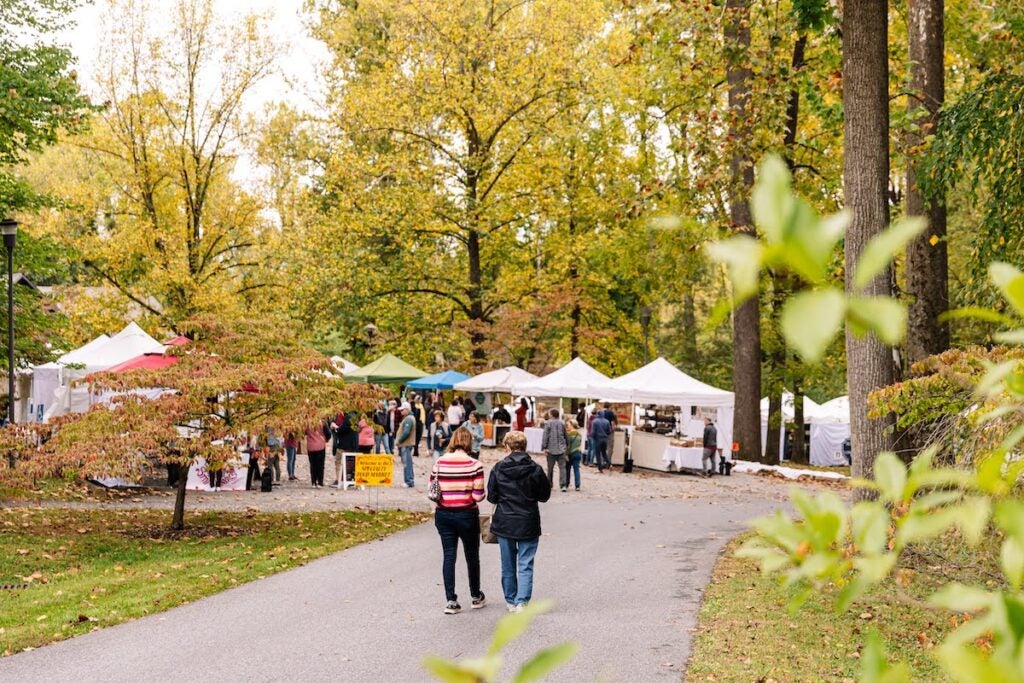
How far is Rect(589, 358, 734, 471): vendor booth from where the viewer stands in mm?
26734

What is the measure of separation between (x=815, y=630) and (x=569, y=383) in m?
20.4

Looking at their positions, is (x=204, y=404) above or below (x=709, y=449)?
above

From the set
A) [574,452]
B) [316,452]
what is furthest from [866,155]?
[316,452]

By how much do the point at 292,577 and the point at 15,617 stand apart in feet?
10.7

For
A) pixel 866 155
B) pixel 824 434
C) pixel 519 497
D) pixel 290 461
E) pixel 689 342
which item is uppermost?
pixel 689 342

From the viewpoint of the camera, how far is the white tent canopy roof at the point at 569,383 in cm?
2934

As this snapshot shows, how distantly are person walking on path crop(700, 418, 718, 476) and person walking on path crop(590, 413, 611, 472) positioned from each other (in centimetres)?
274

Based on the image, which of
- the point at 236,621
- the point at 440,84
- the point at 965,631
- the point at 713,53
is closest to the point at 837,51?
the point at 713,53

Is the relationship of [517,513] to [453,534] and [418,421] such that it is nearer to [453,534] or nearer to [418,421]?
[453,534]

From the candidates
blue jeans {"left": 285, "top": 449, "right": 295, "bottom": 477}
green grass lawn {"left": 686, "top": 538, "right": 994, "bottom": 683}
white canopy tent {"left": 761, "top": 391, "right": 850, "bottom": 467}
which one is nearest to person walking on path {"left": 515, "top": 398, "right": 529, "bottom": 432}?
blue jeans {"left": 285, "top": 449, "right": 295, "bottom": 477}

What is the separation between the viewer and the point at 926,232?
14000 mm

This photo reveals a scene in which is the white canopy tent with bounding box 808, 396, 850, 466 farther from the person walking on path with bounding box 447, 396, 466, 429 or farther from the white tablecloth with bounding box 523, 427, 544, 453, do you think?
the person walking on path with bounding box 447, 396, 466, 429

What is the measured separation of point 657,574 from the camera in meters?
12.6

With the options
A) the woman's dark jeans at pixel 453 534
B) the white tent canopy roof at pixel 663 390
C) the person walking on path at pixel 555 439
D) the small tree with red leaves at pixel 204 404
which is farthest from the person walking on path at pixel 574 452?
the woman's dark jeans at pixel 453 534
